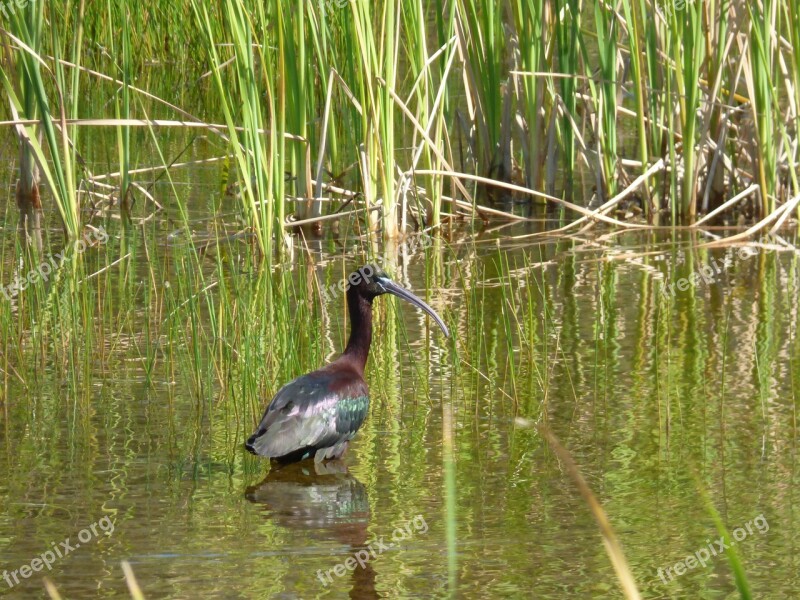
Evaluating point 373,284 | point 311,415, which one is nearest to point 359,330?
point 373,284

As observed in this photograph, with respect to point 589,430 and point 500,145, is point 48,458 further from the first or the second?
point 500,145

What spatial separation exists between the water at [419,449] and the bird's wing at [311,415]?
5.2 inches

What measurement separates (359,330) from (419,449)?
64 cm

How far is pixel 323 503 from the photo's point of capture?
4.28 metres

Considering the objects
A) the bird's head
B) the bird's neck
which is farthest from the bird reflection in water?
the bird's head

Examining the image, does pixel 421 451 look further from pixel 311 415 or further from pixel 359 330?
pixel 359 330

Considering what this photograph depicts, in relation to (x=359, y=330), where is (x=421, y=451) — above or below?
below

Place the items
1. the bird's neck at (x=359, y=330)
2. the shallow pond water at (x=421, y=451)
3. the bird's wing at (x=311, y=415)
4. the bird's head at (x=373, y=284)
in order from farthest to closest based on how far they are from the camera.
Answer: the bird's head at (x=373, y=284), the bird's neck at (x=359, y=330), the bird's wing at (x=311, y=415), the shallow pond water at (x=421, y=451)

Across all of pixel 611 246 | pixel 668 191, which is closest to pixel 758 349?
pixel 611 246

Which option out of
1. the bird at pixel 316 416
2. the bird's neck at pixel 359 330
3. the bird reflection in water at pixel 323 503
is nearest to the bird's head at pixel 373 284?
the bird's neck at pixel 359 330

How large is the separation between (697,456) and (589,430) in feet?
1.38

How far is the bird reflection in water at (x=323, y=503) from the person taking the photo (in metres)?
3.86

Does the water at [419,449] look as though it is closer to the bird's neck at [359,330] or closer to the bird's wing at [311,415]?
the bird's wing at [311,415]

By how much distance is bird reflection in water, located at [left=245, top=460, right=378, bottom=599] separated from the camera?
3.86 meters
